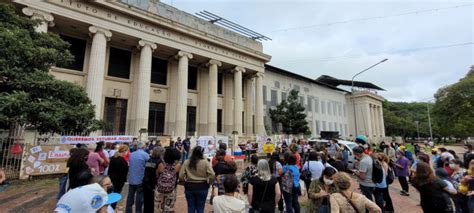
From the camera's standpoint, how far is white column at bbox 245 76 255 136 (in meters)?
25.3

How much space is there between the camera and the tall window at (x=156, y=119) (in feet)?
64.9

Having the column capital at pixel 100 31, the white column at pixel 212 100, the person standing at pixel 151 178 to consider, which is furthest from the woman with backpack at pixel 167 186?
the white column at pixel 212 100

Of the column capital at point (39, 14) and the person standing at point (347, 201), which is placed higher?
the column capital at point (39, 14)

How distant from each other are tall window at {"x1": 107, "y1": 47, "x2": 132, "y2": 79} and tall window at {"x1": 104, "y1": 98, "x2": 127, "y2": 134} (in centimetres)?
221

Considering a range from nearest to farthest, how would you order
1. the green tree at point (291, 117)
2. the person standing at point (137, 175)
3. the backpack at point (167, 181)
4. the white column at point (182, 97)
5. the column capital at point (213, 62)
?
the backpack at point (167, 181)
the person standing at point (137, 175)
the white column at point (182, 97)
the column capital at point (213, 62)
the green tree at point (291, 117)

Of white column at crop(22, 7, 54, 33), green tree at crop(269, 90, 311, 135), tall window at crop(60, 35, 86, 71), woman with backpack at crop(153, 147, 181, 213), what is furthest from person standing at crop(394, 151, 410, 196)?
green tree at crop(269, 90, 311, 135)

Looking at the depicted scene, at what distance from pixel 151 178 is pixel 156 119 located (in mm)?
16616

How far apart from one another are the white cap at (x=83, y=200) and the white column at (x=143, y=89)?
15363 millimetres

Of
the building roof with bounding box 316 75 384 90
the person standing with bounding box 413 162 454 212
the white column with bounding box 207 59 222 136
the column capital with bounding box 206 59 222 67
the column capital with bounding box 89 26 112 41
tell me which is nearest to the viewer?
the person standing with bounding box 413 162 454 212

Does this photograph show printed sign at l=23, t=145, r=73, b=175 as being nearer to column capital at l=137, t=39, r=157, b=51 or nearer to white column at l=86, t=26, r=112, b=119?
white column at l=86, t=26, r=112, b=119

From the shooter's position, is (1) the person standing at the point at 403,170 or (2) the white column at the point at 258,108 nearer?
(1) the person standing at the point at 403,170

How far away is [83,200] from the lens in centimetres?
207

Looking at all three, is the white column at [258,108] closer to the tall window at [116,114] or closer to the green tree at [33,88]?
the tall window at [116,114]

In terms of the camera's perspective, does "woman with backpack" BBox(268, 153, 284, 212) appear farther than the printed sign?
No
